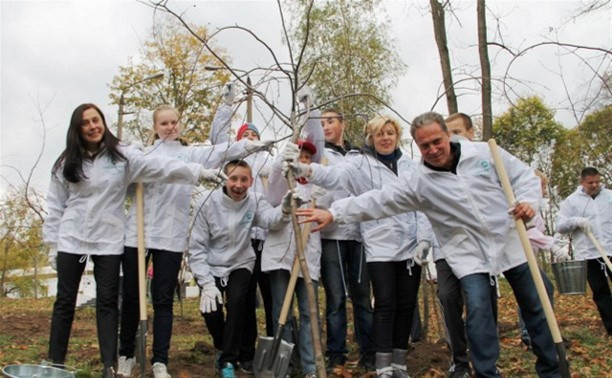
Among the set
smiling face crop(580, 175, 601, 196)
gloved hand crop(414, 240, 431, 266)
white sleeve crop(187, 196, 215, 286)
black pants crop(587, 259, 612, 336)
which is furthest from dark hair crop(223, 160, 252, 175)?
smiling face crop(580, 175, 601, 196)

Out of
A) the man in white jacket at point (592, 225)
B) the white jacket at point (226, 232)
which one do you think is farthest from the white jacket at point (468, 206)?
the man in white jacket at point (592, 225)

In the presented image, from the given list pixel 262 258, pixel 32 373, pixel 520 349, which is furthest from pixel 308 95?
pixel 520 349

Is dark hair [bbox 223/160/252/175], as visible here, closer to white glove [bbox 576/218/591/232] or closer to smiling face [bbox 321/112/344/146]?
smiling face [bbox 321/112/344/146]

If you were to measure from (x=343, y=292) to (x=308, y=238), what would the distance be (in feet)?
1.79

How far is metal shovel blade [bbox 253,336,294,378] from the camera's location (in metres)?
4.41

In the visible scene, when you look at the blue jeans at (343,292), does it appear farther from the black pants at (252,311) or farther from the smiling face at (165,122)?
the smiling face at (165,122)

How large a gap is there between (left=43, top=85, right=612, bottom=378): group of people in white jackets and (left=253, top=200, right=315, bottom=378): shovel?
21 centimetres

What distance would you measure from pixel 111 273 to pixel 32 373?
30.2 inches

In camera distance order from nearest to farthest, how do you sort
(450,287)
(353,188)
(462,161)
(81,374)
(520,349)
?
(462,161), (450,287), (81,374), (353,188), (520,349)

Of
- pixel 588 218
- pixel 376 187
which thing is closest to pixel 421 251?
pixel 376 187

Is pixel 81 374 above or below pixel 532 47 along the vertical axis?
below

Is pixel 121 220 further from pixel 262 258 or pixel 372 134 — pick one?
pixel 372 134

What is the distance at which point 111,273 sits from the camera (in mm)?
4371

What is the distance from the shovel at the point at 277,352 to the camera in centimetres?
441
